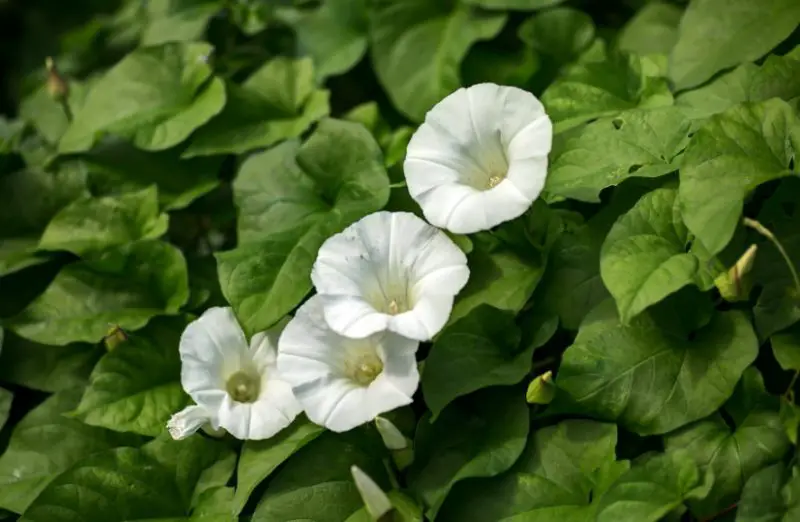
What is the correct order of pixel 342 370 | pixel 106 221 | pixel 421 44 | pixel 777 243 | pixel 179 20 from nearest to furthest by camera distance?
pixel 777 243 < pixel 342 370 < pixel 106 221 < pixel 421 44 < pixel 179 20

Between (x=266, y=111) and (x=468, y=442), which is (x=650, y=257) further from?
(x=266, y=111)

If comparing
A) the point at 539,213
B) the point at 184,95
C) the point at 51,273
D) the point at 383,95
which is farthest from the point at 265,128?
the point at 539,213

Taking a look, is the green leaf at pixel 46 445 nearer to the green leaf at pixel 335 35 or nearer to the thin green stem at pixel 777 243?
the green leaf at pixel 335 35

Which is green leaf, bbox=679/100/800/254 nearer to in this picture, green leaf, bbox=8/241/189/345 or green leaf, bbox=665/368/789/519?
green leaf, bbox=665/368/789/519

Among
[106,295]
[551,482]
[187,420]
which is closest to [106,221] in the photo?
[106,295]

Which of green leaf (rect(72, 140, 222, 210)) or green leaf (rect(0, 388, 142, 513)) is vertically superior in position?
green leaf (rect(72, 140, 222, 210))

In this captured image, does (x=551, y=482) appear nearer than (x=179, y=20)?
Yes

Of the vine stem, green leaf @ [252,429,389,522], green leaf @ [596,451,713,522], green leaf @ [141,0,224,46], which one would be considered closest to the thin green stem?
the vine stem
